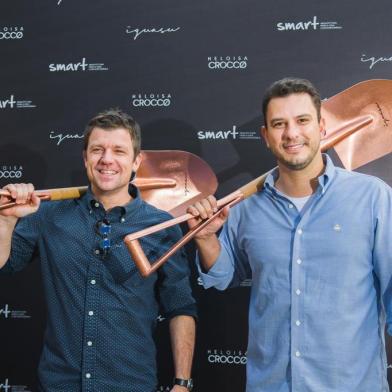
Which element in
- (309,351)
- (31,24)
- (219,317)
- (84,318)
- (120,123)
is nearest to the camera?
(309,351)

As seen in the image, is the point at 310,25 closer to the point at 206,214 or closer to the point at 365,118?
the point at 365,118

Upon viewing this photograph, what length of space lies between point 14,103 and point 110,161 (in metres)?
0.91

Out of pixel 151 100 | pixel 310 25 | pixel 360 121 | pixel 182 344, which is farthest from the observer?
pixel 151 100

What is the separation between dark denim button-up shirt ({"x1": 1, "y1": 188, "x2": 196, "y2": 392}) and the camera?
5.47 feet

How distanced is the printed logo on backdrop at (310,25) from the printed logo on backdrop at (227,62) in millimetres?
205

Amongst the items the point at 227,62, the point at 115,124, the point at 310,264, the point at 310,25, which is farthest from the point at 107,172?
the point at 310,25

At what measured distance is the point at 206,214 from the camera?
1.60 m

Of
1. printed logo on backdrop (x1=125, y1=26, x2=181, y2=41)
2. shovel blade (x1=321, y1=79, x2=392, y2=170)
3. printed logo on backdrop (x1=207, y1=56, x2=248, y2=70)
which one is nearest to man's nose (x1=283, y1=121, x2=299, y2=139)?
shovel blade (x1=321, y1=79, x2=392, y2=170)

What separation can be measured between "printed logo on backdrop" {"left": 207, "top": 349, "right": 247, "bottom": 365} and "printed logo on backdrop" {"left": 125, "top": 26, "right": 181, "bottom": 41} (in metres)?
1.32

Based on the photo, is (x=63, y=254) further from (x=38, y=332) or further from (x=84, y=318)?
(x=38, y=332)

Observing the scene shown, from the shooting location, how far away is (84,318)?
1677 millimetres

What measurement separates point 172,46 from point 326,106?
0.69m

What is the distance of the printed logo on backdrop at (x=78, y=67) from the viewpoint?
2398 millimetres

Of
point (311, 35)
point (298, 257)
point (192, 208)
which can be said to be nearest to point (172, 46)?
point (311, 35)
